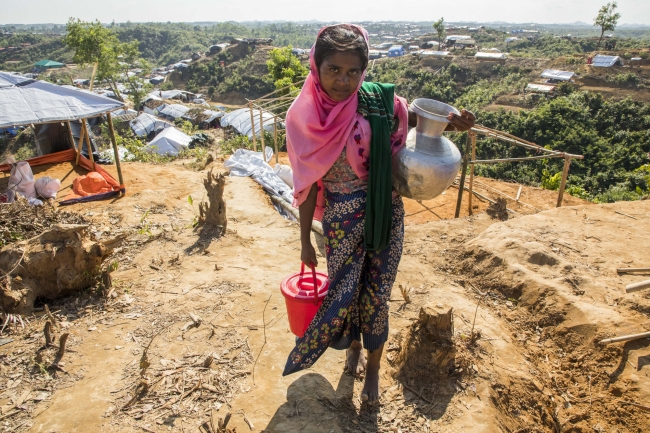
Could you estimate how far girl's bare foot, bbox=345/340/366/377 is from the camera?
2.24m

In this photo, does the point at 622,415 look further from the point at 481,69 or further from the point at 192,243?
the point at 481,69

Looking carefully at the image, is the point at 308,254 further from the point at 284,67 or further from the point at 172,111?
the point at 172,111

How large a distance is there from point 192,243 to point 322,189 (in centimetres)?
259

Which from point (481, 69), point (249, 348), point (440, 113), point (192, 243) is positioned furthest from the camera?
point (481, 69)

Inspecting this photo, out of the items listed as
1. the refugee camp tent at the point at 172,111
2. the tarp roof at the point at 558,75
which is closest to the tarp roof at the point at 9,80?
the refugee camp tent at the point at 172,111

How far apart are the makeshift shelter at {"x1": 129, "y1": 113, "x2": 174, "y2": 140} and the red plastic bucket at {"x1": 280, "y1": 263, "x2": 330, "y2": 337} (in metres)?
20.1

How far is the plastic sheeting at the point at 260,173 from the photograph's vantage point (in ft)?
22.2

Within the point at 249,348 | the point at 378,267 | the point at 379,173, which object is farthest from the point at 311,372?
the point at 379,173

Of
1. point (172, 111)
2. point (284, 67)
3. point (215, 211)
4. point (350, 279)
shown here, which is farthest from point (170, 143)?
point (350, 279)

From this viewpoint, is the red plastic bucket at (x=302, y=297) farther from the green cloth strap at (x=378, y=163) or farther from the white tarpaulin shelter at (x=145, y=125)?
the white tarpaulin shelter at (x=145, y=125)

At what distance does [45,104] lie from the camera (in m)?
5.70

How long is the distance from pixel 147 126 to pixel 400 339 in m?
21.1

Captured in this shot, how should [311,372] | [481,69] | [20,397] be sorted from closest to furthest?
[20,397]
[311,372]
[481,69]

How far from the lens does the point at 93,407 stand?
6.41 ft
